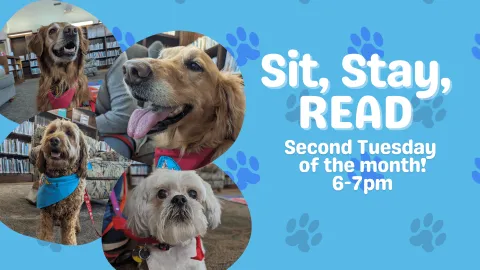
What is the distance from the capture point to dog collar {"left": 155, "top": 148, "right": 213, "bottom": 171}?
2771 millimetres

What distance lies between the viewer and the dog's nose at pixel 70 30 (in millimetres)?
2826

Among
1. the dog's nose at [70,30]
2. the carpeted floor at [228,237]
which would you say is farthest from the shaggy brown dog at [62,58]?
the carpeted floor at [228,237]

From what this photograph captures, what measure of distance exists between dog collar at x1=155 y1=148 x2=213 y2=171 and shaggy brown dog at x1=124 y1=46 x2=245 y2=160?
24 mm

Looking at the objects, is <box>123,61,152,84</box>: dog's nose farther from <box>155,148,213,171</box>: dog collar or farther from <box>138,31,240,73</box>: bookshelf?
<box>155,148,213,171</box>: dog collar

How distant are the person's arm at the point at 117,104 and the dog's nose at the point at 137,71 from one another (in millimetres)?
98

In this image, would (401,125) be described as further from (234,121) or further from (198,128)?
(198,128)

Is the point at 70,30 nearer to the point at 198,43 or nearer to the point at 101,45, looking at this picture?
the point at 101,45

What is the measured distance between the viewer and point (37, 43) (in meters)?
2.85

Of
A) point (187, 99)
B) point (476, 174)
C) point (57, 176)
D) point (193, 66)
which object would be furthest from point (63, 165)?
point (476, 174)

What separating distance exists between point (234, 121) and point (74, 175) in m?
0.90

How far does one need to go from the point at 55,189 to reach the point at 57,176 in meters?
0.07

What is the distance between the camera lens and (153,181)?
106 inches

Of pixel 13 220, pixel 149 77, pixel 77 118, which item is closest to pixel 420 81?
pixel 149 77

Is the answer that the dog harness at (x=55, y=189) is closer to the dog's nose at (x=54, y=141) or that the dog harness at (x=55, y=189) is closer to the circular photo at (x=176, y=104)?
the dog's nose at (x=54, y=141)
